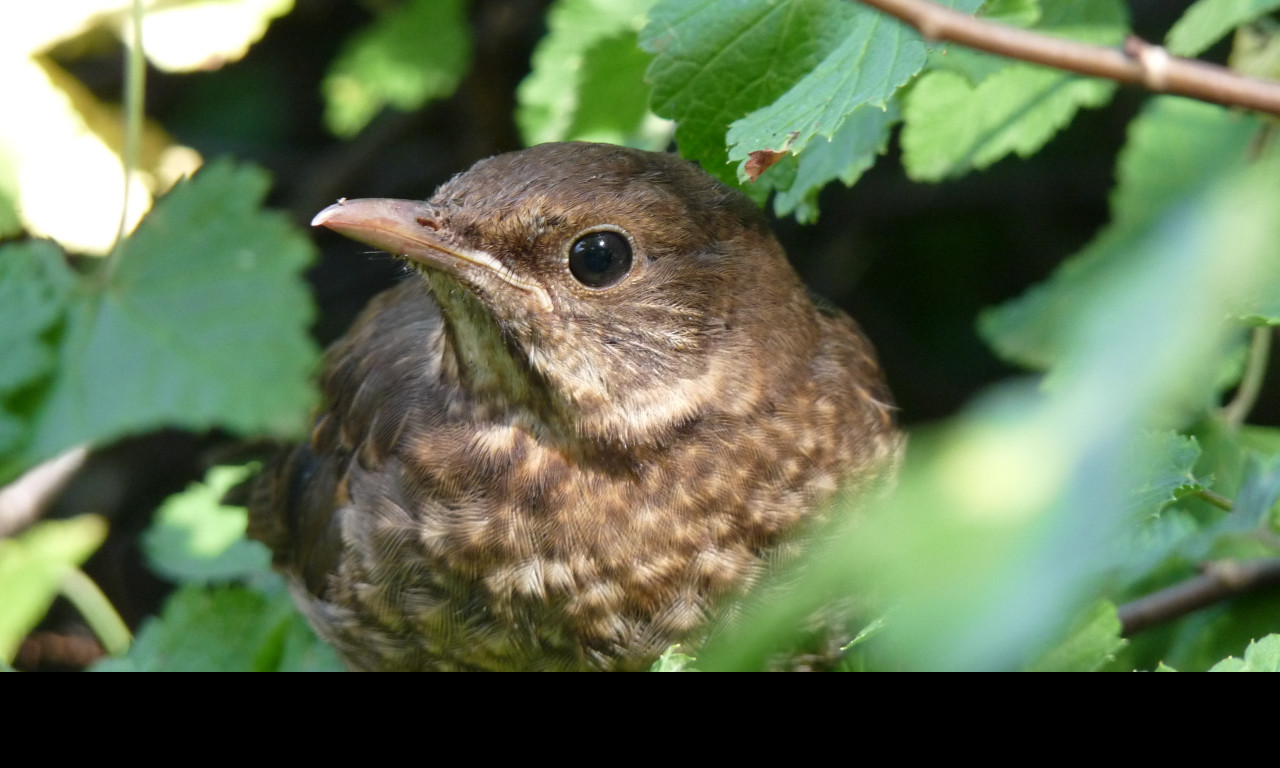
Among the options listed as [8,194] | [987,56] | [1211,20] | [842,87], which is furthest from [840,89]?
[8,194]

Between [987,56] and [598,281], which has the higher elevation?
[987,56]

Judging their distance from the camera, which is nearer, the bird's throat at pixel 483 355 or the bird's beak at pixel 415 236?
the bird's beak at pixel 415 236

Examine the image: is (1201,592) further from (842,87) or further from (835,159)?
(842,87)

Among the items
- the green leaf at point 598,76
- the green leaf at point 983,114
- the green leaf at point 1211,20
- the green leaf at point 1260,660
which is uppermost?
the green leaf at point 598,76

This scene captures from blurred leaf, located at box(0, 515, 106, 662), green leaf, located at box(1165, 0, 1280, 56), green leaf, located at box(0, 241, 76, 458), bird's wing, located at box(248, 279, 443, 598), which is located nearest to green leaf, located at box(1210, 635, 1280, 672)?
green leaf, located at box(1165, 0, 1280, 56)

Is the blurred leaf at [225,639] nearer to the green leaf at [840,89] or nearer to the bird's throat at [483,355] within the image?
the bird's throat at [483,355]

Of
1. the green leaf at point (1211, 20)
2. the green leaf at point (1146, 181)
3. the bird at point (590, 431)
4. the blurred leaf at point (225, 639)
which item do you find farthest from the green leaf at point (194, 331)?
the green leaf at point (1211, 20)

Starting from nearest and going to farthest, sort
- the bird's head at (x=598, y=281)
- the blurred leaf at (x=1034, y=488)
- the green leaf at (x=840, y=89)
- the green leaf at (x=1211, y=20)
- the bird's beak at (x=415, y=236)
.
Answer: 1. the blurred leaf at (x=1034, y=488)
2. the green leaf at (x=840, y=89)
3. the green leaf at (x=1211, y=20)
4. the bird's beak at (x=415, y=236)
5. the bird's head at (x=598, y=281)
